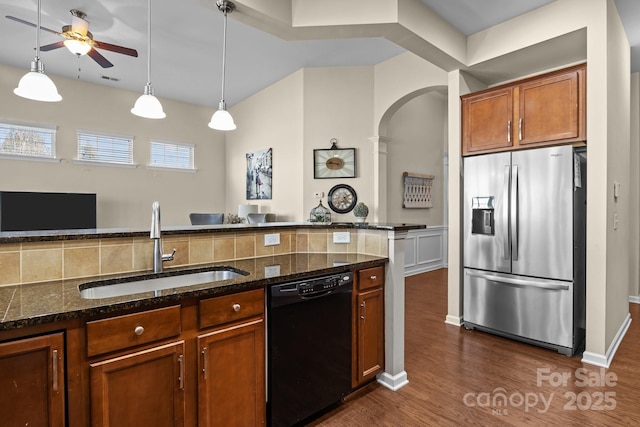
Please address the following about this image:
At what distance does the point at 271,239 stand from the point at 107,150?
495 centimetres

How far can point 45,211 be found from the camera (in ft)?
16.7

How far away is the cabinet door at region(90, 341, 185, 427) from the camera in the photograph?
1.26 metres

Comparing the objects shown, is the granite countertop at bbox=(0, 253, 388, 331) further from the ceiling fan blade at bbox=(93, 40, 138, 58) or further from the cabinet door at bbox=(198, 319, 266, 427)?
the ceiling fan blade at bbox=(93, 40, 138, 58)

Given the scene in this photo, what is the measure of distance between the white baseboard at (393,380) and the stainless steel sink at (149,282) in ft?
4.22

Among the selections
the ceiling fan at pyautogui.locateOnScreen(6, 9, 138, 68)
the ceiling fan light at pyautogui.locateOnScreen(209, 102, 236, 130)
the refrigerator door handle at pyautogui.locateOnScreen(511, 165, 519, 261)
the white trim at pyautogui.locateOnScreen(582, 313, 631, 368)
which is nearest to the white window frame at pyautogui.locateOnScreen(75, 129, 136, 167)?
the ceiling fan at pyautogui.locateOnScreen(6, 9, 138, 68)

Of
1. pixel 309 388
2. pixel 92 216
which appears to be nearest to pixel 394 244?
pixel 309 388

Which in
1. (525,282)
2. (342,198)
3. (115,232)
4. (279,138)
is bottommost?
(525,282)

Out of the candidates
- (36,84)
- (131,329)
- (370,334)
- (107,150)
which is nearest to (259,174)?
(107,150)

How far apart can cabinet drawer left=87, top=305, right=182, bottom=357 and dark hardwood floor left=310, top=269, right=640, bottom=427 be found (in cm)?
112

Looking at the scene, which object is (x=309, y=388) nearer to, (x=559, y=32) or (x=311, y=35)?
(x=311, y=35)

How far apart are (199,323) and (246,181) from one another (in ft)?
16.9

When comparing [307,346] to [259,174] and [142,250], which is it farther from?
[259,174]

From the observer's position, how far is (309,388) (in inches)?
75.0

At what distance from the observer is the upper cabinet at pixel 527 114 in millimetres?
2785
